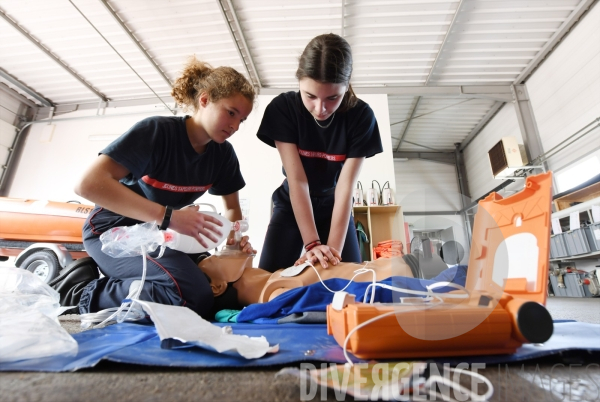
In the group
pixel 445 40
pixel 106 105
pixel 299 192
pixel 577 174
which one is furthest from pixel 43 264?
pixel 577 174

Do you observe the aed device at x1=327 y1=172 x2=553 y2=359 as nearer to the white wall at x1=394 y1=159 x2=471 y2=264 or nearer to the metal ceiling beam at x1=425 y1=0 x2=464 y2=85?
the white wall at x1=394 y1=159 x2=471 y2=264

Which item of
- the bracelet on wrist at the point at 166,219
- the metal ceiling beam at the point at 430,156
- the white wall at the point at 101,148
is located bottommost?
the bracelet on wrist at the point at 166,219

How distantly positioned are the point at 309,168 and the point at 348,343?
3.40 feet

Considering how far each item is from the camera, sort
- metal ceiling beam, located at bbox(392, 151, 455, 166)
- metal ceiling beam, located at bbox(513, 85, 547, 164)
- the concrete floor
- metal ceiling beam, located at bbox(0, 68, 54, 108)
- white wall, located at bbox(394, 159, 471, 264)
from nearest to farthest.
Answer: the concrete floor, white wall, located at bbox(394, 159, 471, 264), metal ceiling beam, located at bbox(513, 85, 547, 164), metal ceiling beam, located at bbox(0, 68, 54, 108), metal ceiling beam, located at bbox(392, 151, 455, 166)

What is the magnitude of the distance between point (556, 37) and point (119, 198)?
4.98 meters

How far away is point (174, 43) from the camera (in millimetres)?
3746

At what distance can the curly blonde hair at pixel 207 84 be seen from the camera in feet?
3.95

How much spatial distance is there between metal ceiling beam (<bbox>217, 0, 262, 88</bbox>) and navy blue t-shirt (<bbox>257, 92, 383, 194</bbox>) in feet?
8.26

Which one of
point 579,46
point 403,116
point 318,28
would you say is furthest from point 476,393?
point 403,116

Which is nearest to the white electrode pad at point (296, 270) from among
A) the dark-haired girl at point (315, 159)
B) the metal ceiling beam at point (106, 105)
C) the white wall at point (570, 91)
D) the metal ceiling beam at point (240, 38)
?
the dark-haired girl at point (315, 159)

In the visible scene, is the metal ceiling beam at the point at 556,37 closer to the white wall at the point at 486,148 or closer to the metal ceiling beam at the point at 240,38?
the white wall at the point at 486,148

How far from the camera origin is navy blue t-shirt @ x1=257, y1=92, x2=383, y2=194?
136cm

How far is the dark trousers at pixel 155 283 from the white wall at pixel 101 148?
2.40 metres

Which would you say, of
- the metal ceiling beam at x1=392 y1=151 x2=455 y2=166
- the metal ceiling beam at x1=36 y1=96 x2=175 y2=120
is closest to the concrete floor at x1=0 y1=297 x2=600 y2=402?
the metal ceiling beam at x1=36 y1=96 x2=175 y2=120
